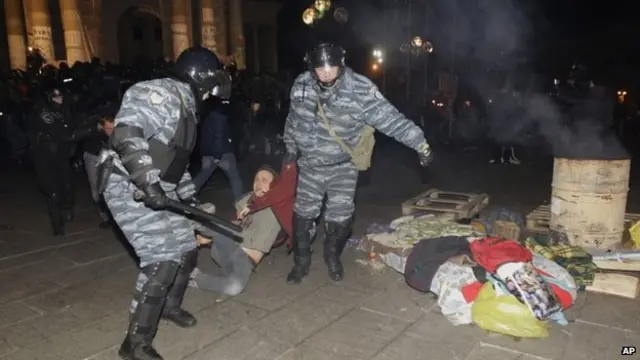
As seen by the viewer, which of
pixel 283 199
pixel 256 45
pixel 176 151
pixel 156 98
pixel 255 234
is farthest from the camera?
pixel 256 45

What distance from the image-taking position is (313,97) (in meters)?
4.84

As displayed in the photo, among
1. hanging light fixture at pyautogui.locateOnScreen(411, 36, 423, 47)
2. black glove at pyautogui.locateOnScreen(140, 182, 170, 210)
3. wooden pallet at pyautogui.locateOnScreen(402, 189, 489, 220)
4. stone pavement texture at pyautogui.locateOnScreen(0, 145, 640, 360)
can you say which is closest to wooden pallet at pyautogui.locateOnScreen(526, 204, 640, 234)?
wooden pallet at pyautogui.locateOnScreen(402, 189, 489, 220)

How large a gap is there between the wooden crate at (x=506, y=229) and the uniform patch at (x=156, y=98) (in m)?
4.10

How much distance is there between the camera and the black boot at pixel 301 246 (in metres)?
5.16

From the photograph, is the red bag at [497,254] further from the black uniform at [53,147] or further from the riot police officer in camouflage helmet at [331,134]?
the black uniform at [53,147]

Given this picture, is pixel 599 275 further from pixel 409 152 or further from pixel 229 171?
pixel 409 152

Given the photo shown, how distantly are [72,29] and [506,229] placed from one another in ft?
52.5

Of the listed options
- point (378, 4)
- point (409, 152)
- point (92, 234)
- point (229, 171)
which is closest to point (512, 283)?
point (229, 171)

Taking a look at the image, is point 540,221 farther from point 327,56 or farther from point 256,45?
point 256,45

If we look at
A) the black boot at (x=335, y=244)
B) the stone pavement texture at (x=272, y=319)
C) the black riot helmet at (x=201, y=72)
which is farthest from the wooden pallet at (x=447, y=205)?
the black riot helmet at (x=201, y=72)

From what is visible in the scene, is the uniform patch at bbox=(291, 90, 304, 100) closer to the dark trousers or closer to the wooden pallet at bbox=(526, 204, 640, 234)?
the wooden pallet at bbox=(526, 204, 640, 234)

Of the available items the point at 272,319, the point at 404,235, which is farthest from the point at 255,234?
the point at 404,235

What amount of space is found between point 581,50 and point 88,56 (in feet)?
78.0

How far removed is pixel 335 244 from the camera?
527 centimetres
